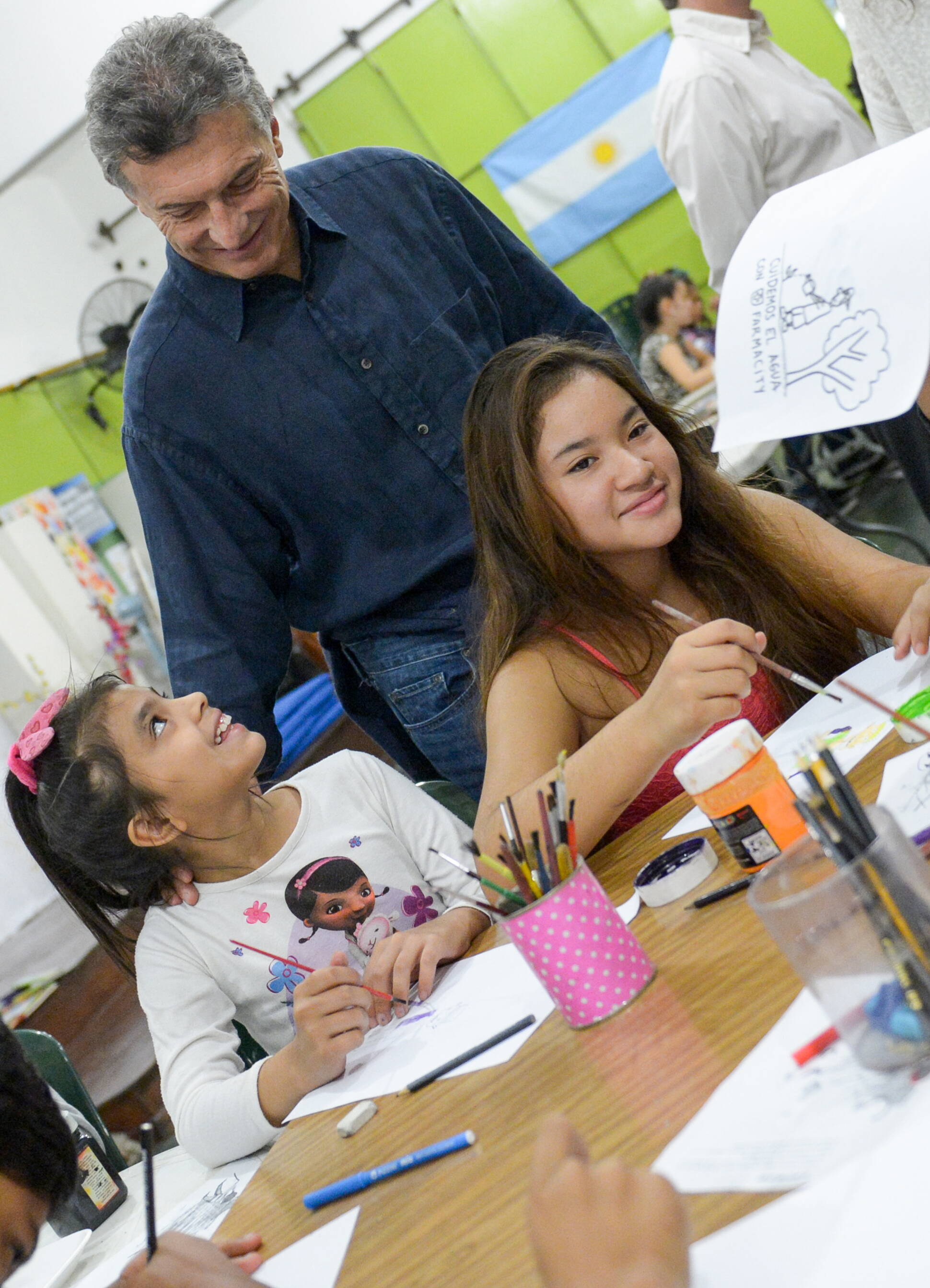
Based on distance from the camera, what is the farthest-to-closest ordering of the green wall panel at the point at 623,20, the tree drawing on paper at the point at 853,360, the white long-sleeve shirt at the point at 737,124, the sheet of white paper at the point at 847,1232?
1. the green wall panel at the point at 623,20
2. the white long-sleeve shirt at the point at 737,124
3. the tree drawing on paper at the point at 853,360
4. the sheet of white paper at the point at 847,1232

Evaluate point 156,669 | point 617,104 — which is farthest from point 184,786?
point 617,104

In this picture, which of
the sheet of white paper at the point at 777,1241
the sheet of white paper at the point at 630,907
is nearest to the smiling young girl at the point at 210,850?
the sheet of white paper at the point at 630,907

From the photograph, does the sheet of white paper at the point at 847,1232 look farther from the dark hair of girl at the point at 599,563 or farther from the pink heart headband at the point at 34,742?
the pink heart headband at the point at 34,742

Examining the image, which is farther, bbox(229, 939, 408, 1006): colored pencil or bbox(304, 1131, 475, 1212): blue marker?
bbox(229, 939, 408, 1006): colored pencil

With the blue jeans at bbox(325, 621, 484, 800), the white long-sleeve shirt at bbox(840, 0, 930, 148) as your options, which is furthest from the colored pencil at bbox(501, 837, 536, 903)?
the white long-sleeve shirt at bbox(840, 0, 930, 148)

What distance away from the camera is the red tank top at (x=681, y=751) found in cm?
145

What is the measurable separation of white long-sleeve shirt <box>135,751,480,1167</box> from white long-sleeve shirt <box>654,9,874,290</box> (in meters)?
1.38

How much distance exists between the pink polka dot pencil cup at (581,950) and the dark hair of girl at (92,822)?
86 cm

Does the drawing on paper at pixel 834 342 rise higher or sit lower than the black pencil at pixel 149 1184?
higher

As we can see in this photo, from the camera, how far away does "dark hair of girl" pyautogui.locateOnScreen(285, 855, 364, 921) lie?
1607mm

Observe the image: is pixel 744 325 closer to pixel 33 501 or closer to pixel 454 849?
pixel 454 849

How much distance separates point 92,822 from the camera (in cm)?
160

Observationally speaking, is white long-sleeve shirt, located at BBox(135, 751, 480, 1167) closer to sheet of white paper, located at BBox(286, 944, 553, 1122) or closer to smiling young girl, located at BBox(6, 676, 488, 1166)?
smiling young girl, located at BBox(6, 676, 488, 1166)

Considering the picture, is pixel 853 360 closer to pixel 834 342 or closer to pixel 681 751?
pixel 834 342
